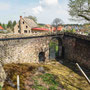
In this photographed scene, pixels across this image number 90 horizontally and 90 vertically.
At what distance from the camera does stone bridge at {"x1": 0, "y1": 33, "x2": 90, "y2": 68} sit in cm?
1559

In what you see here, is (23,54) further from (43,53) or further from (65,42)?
(65,42)

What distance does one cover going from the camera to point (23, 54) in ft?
57.6

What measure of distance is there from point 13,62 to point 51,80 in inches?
293

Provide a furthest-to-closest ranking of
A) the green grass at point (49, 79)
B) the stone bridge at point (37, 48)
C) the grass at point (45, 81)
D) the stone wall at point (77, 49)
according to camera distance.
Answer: the stone wall at point (77, 49) → the stone bridge at point (37, 48) → the green grass at point (49, 79) → the grass at point (45, 81)

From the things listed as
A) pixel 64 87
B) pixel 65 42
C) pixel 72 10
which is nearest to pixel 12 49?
pixel 64 87

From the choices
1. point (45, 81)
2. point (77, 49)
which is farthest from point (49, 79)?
point (77, 49)

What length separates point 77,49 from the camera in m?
18.9

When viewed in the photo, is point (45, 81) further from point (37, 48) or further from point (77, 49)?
point (77, 49)

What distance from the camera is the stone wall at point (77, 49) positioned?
1662 centimetres

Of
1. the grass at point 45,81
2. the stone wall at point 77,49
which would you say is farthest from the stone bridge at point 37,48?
the grass at point 45,81

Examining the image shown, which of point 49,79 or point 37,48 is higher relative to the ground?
point 37,48

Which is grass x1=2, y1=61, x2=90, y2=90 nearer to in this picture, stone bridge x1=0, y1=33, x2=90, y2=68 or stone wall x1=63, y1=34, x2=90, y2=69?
stone bridge x1=0, y1=33, x2=90, y2=68

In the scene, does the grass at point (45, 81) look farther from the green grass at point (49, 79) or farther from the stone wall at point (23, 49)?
the stone wall at point (23, 49)

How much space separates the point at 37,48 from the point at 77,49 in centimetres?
801
